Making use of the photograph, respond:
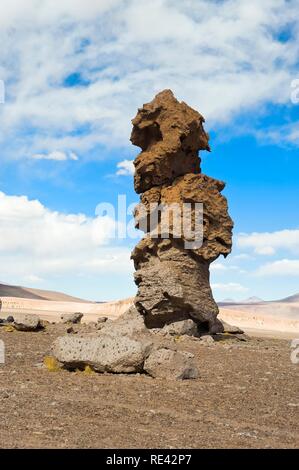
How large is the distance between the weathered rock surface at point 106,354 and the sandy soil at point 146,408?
0.97 ft

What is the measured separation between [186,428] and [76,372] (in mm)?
4146

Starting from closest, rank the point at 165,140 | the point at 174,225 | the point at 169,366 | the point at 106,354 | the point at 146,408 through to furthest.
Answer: the point at 146,408 < the point at 169,366 < the point at 106,354 < the point at 174,225 < the point at 165,140

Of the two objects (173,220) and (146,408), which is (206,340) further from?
(146,408)

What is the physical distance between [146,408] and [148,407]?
4.2 inches

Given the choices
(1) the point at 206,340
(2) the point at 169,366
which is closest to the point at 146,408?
(2) the point at 169,366

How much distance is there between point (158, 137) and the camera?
20.8 m

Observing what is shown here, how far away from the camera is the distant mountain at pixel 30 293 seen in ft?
391

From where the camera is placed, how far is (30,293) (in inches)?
5044

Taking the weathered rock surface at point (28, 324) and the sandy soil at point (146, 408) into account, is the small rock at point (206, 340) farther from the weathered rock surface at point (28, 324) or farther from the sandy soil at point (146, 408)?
the weathered rock surface at point (28, 324)

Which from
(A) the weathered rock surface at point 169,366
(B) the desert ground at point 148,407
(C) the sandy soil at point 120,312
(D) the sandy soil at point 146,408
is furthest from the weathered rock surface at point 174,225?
(C) the sandy soil at point 120,312

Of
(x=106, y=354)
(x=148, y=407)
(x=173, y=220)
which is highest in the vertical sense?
(x=173, y=220)

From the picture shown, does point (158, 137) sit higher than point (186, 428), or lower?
higher

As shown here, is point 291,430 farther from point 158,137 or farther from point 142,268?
point 158,137

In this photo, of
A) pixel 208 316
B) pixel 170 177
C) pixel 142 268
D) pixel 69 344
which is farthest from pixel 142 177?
pixel 69 344
